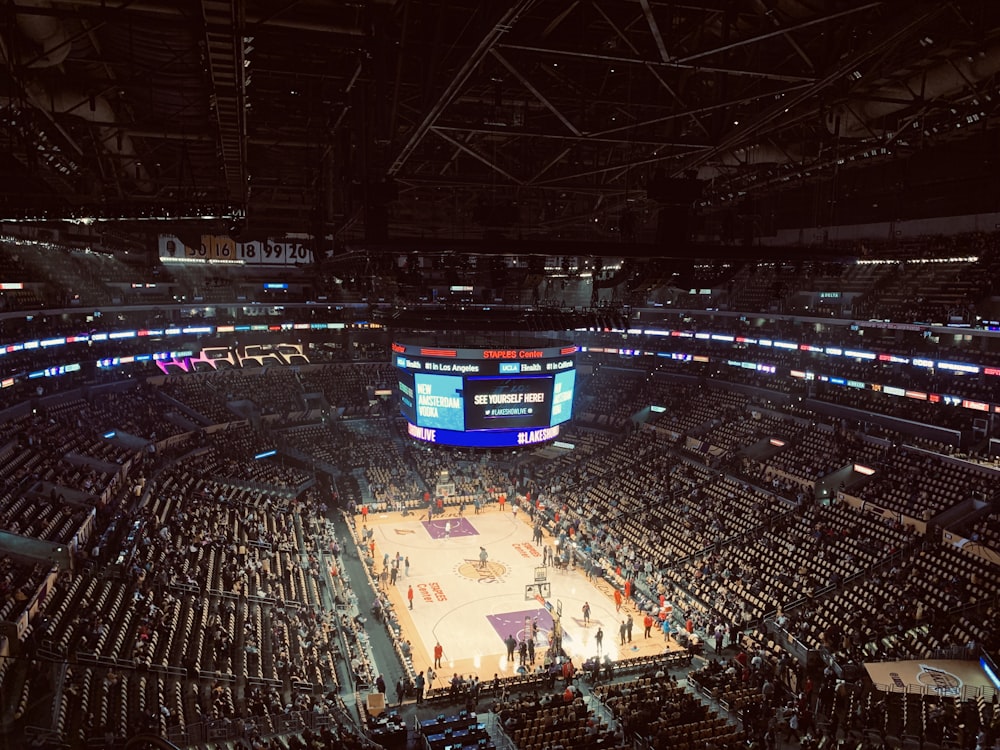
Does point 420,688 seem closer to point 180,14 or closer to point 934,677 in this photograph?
point 934,677

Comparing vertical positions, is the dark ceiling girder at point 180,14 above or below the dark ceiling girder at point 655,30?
above

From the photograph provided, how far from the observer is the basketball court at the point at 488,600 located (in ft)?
61.8

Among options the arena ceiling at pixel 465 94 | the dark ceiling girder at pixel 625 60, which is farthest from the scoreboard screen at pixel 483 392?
the dark ceiling girder at pixel 625 60

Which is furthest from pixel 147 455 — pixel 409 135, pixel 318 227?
pixel 409 135

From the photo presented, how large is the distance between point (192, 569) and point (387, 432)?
19.1 m

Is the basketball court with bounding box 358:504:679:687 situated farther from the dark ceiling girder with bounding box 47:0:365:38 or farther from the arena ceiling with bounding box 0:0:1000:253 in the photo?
the dark ceiling girder with bounding box 47:0:365:38

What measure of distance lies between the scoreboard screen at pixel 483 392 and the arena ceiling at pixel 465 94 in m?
5.76

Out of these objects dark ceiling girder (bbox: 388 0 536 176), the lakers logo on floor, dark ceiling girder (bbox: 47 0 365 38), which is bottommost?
the lakers logo on floor

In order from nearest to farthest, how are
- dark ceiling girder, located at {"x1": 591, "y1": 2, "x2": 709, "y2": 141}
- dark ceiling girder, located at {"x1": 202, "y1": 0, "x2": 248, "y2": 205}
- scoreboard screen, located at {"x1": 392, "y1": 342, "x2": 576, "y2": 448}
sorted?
dark ceiling girder, located at {"x1": 202, "y1": 0, "x2": 248, "y2": 205} < dark ceiling girder, located at {"x1": 591, "y1": 2, "x2": 709, "y2": 141} < scoreboard screen, located at {"x1": 392, "y1": 342, "x2": 576, "y2": 448}

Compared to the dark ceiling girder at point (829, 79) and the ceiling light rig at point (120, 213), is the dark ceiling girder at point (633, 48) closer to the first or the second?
the dark ceiling girder at point (829, 79)

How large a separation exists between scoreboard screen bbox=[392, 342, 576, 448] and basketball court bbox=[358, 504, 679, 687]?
468 cm

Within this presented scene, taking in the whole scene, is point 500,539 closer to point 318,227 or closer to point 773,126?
point 318,227

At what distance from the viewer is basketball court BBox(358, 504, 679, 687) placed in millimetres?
18844

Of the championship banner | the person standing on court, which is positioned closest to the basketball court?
the person standing on court
